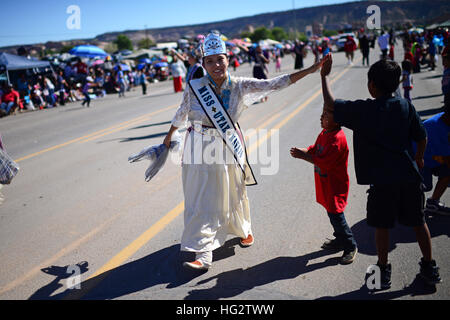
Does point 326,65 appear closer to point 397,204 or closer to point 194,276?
point 397,204

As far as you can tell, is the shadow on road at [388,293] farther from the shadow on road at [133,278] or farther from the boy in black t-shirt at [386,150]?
the shadow on road at [133,278]

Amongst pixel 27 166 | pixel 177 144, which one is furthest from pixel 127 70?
pixel 177 144

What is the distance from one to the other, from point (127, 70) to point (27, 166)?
73.9ft

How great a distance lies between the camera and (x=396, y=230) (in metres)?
3.80

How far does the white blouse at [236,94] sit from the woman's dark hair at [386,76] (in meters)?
0.92

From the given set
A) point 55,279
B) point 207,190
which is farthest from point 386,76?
point 55,279

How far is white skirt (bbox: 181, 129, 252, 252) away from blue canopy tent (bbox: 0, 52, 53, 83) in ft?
62.1

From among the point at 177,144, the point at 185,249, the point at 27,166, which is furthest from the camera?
the point at 27,166

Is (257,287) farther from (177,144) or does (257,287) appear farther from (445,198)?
(445,198)

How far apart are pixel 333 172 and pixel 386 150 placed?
0.60 metres

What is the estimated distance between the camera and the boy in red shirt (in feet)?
10.3

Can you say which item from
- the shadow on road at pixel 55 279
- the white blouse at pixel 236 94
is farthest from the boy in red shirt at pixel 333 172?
the shadow on road at pixel 55 279

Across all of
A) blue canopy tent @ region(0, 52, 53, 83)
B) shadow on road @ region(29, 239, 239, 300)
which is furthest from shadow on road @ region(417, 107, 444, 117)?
blue canopy tent @ region(0, 52, 53, 83)

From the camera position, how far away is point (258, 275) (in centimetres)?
325
